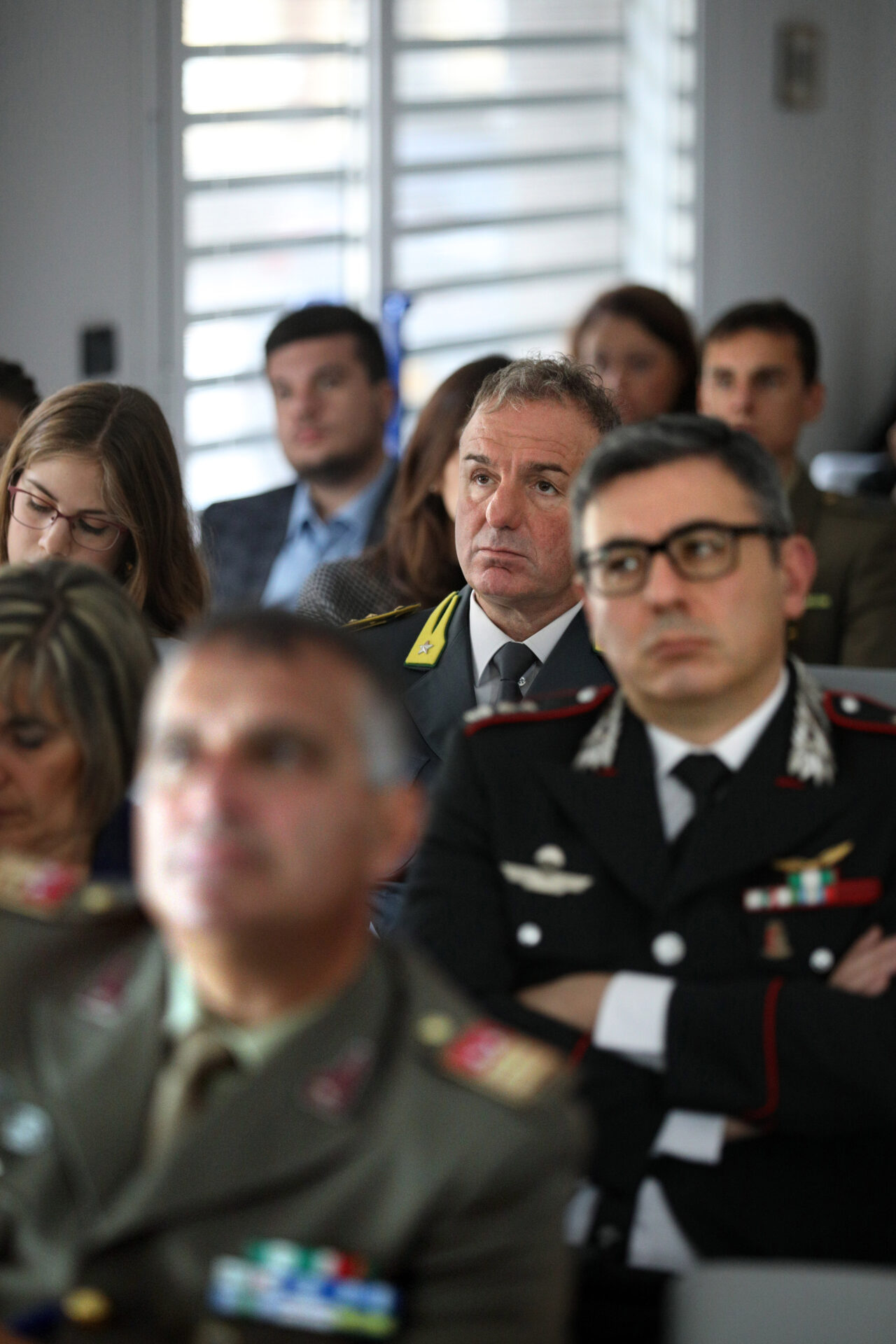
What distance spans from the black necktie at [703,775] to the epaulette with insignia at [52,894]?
2.19ft

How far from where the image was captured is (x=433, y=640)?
8.35ft

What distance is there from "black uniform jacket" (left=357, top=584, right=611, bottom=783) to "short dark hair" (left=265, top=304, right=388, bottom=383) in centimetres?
226

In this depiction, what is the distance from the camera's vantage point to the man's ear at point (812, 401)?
15.2 feet

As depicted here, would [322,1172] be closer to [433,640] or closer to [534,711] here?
[534,711]

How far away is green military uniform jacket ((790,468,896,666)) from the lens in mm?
3797

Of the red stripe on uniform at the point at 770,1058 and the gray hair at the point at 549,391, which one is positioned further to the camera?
the gray hair at the point at 549,391

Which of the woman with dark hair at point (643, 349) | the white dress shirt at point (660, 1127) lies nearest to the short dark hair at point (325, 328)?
the woman with dark hair at point (643, 349)

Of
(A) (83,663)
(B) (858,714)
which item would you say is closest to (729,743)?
(B) (858,714)

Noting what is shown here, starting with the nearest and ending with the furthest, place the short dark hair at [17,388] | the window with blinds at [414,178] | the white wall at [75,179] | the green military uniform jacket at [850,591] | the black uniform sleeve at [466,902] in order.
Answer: the black uniform sleeve at [466,902] < the short dark hair at [17,388] < the green military uniform jacket at [850,591] < the white wall at [75,179] < the window with blinds at [414,178]

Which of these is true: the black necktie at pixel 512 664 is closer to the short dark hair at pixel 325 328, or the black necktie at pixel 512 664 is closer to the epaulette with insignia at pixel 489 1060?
the epaulette with insignia at pixel 489 1060

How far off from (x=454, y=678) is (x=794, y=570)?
73 centimetres

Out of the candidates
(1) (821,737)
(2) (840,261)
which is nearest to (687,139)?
(2) (840,261)

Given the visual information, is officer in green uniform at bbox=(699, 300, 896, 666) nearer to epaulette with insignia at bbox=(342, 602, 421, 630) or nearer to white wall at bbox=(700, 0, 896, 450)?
epaulette with insignia at bbox=(342, 602, 421, 630)

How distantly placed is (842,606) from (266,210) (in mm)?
2626
